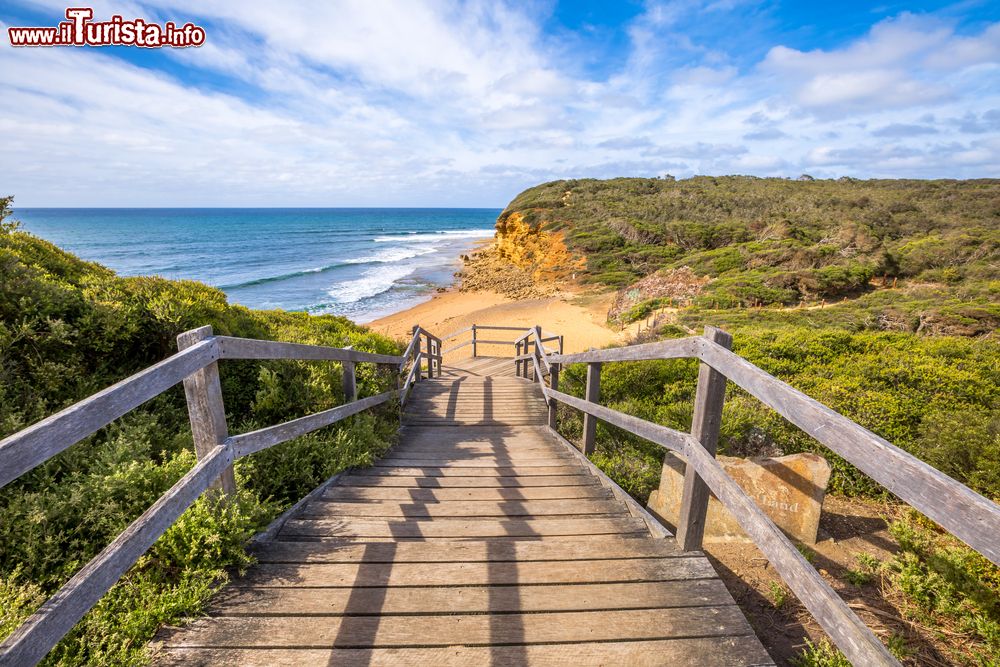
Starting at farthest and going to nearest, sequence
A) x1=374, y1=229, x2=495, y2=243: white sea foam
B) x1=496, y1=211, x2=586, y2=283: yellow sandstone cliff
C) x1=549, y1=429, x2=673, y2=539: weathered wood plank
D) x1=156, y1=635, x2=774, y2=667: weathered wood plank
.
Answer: x1=374, y1=229, x2=495, y2=243: white sea foam, x1=496, y1=211, x2=586, y2=283: yellow sandstone cliff, x1=549, y1=429, x2=673, y2=539: weathered wood plank, x1=156, y1=635, x2=774, y2=667: weathered wood plank

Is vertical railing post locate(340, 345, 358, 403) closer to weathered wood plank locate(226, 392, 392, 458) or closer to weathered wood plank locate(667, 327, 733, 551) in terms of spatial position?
weathered wood plank locate(226, 392, 392, 458)

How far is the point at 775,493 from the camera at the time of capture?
3.61 metres

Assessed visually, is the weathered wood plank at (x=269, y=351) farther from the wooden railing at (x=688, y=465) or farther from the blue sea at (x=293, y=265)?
the blue sea at (x=293, y=265)

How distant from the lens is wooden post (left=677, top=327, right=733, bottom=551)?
2.25 metres

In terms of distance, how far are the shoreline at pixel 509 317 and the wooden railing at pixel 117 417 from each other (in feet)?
41.6

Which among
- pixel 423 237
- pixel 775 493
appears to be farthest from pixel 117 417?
pixel 423 237

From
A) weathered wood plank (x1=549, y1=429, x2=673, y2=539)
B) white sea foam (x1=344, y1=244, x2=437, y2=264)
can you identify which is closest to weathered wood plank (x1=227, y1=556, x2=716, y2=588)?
weathered wood plank (x1=549, y1=429, x2=673, y2=539)

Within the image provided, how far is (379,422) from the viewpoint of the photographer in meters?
4.98

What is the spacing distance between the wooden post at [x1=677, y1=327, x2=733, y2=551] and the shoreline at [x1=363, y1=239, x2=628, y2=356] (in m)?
12.4

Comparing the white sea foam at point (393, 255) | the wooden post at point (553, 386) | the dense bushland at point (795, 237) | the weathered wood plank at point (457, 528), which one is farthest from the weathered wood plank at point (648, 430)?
the white sea foam at point (393, 255)

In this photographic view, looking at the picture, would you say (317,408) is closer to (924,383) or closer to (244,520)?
(244,520)

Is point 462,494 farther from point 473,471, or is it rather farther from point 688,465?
point 688,465

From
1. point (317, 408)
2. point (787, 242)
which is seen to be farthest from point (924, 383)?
point (787, 242)

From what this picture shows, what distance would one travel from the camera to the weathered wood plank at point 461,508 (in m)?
2.89
